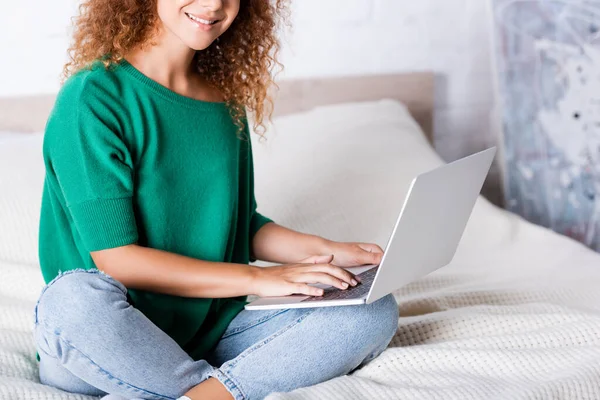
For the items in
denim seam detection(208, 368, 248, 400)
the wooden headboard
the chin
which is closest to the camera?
denim seam detection(208, 368, 248, 400)

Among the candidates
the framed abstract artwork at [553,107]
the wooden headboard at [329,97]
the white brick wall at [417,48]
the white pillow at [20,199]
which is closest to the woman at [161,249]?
the white pillow at [20,199]

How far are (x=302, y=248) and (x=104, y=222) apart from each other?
1.14 ft

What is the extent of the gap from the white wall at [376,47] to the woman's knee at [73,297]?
3.47 ft

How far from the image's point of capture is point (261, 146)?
70.6 inches

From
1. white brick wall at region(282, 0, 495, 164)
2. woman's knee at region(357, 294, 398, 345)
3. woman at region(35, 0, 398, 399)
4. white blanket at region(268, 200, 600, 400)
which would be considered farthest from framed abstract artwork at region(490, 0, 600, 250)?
woman's knee at region(357, 294, 398, 345)

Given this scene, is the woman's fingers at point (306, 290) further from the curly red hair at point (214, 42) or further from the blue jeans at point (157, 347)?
the curly red hair at point (214, 42)

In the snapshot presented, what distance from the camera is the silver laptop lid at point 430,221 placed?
914mm

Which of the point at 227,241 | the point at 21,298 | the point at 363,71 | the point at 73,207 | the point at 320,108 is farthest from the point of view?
the point at 363,71

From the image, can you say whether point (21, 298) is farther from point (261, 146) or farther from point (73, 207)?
point (261, 146)

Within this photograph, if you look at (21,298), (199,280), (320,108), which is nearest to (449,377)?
(199,280)

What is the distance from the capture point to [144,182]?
109 centimetres

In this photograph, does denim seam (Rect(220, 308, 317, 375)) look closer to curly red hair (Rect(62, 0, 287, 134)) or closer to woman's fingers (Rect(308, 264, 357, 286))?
woman's fingers (Rect(308, 264, 357, 286))

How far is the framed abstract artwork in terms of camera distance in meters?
2.08

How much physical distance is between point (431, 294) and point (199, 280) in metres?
0.50
